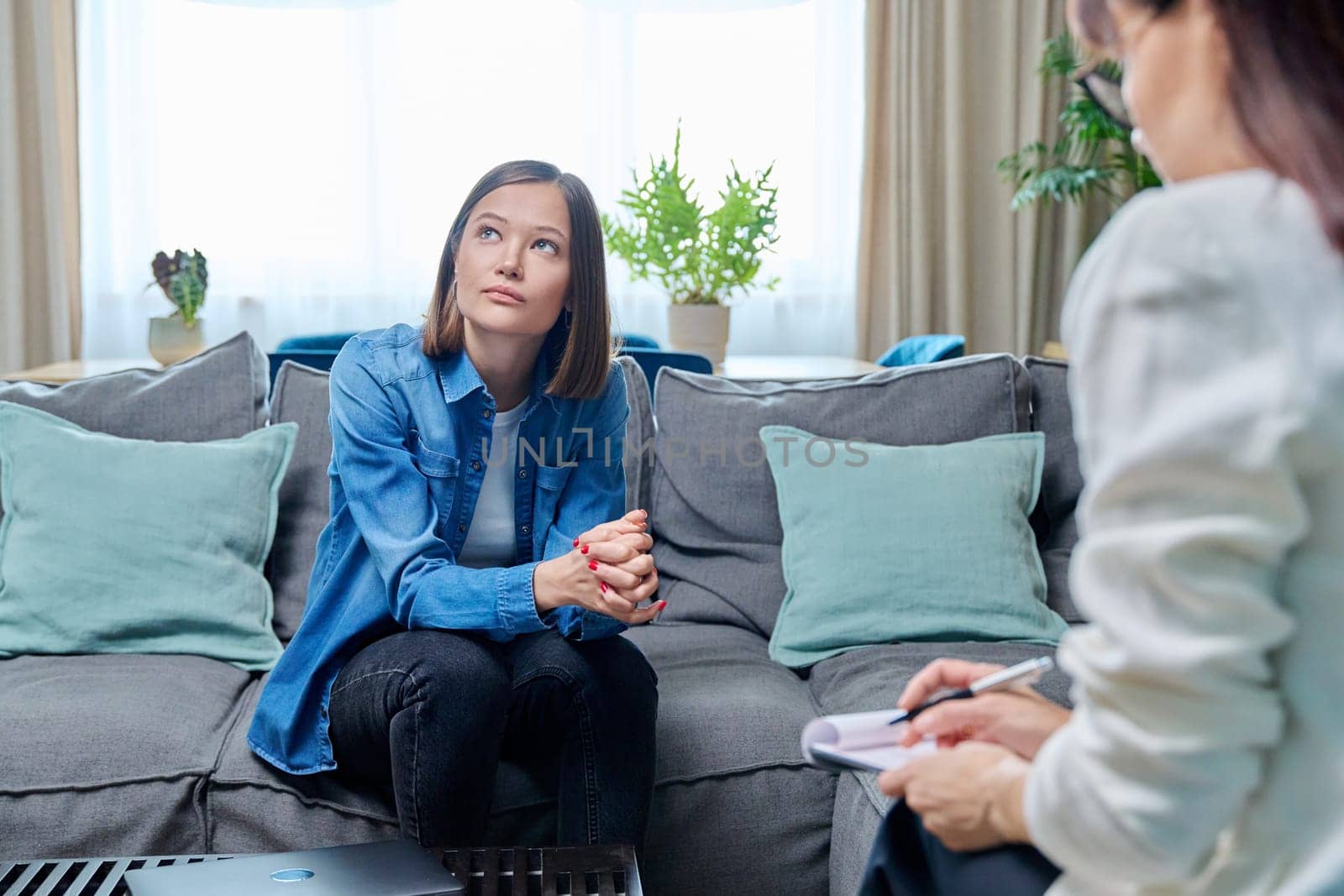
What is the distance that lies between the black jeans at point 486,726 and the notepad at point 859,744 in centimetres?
65

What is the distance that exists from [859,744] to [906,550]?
3.56 ft

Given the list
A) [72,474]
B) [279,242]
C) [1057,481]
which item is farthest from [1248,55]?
[279,242]

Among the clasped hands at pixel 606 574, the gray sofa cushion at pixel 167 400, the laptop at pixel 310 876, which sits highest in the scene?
the gray sofa cushion at pixel 167 400

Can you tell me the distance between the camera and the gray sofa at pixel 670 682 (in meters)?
1.51

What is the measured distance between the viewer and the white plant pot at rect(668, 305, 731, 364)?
2859 millimetres

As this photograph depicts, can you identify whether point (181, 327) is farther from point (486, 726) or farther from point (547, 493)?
point (486, 726)

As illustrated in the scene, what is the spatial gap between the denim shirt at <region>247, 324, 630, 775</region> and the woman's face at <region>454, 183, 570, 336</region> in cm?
9

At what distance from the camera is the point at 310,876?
3.53ft

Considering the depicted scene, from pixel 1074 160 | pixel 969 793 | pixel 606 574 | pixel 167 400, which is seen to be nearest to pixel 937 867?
pixel 969 793

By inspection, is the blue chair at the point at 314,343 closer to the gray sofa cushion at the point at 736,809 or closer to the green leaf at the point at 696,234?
the green leaf at the point at 696,234

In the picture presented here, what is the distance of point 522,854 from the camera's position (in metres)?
1.17

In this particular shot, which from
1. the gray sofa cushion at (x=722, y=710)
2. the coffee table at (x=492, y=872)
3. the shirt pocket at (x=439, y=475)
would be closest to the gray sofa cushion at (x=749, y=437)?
the gray sofa cushion at (x=722, y=710)

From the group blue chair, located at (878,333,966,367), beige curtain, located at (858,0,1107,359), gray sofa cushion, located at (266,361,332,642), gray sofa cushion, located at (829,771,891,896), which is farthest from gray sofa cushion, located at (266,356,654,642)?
beige curtain, located at (858,0,1107,359)

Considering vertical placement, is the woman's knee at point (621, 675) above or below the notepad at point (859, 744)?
below
